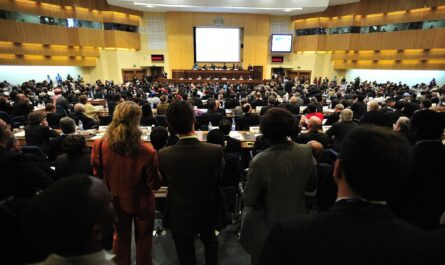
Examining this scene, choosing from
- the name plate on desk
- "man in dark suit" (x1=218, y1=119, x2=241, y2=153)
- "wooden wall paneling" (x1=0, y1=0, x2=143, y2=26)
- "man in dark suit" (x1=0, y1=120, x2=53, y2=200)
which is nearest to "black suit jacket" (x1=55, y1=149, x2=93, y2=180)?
"man in dark suit" (x1=0, y1=120, x2=53, y2=200)

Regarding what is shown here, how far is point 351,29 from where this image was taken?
859 inches

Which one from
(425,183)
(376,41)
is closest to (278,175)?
(425,183)

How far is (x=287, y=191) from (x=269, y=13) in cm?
2532

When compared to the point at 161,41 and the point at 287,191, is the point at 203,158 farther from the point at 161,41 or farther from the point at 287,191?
the point at 161,41

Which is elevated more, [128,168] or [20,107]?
[128,168]

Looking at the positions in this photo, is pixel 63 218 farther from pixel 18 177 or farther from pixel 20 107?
pixel 20 107

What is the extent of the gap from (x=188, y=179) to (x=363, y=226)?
1562mm

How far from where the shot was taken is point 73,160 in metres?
2.86

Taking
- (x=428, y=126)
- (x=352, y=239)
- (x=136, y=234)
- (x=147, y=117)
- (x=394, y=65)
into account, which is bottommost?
(x=136, y=234)

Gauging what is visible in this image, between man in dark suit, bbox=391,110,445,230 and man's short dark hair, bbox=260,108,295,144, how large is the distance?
1136 mm

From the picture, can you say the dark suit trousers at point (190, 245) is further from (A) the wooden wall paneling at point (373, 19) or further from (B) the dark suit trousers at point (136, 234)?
(A) the wooden wall paneling at point (373, 19)

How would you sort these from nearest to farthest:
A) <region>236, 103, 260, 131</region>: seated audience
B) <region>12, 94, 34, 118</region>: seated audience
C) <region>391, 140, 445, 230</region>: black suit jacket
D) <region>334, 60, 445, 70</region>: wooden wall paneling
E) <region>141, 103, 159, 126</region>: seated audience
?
<region>391, 140, 445, 230</region>: black suit jacket < <region>141, 103, 159, 126</region>: seated audience < <region>236, 103, 260, 131</region>: seated audience < <region>12, 94, 34, 118</region>: seated audience < <region>334, 60, 445, 70</region>: wooden wall paneling

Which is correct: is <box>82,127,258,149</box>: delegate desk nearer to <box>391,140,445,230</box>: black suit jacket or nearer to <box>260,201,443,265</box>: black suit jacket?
<box>391,140,445,230</box>: black suit jacket

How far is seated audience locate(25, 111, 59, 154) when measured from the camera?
4664 mm
